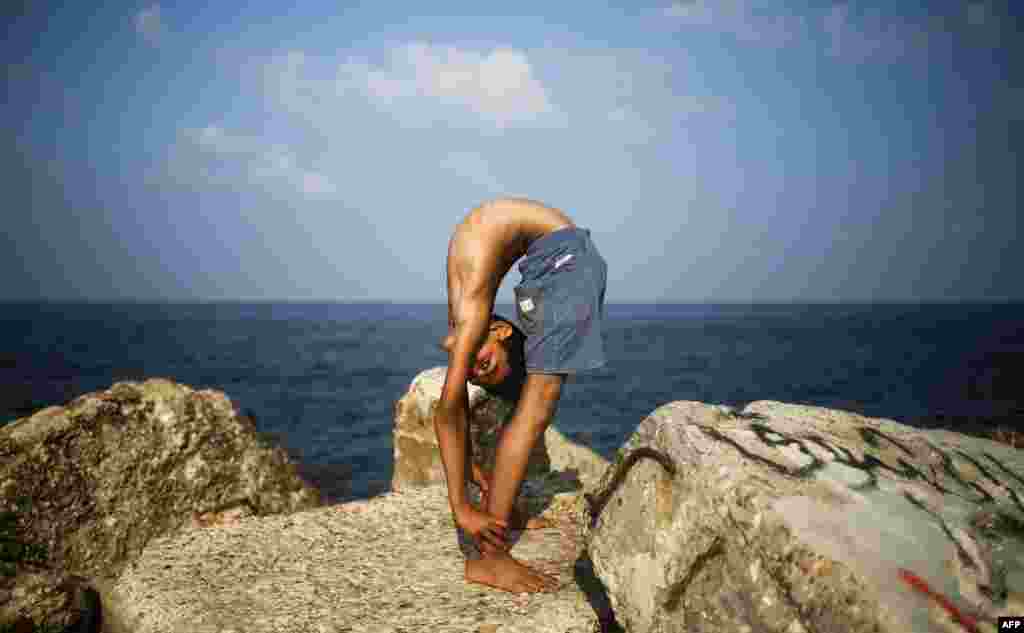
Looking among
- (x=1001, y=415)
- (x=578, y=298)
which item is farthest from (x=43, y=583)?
(x=1001, y=415)

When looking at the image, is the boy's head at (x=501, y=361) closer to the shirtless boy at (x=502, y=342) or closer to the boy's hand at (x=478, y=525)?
the shirtless boy at (x=502, y=342)

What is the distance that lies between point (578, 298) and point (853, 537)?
2004 mm

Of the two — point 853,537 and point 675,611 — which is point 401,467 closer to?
point 675,611

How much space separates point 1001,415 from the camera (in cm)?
2017

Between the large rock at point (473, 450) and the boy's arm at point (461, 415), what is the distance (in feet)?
5.24

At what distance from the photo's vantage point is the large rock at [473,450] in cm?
515

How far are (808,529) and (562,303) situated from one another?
1.91 metres

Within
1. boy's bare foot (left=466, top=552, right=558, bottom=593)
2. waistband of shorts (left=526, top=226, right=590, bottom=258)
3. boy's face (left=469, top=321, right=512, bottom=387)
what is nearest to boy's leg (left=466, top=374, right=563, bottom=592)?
boy's bare foot (left=466, top=552, right=558, bottom=593)

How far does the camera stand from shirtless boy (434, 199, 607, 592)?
3.34 metres

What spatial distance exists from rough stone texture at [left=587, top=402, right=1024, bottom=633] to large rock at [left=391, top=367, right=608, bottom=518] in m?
2.06

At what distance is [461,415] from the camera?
3.29 m

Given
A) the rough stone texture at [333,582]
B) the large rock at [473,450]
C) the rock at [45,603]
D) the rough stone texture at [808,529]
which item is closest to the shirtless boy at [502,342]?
the rough stone texture at [333,582]

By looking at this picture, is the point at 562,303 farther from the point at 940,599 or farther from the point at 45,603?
the point at 45,603

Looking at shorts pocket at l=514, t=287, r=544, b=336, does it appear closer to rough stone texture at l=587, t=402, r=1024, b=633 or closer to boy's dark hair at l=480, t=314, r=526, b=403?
boy's dark hair at l=480, t=314, r=526, b=403
